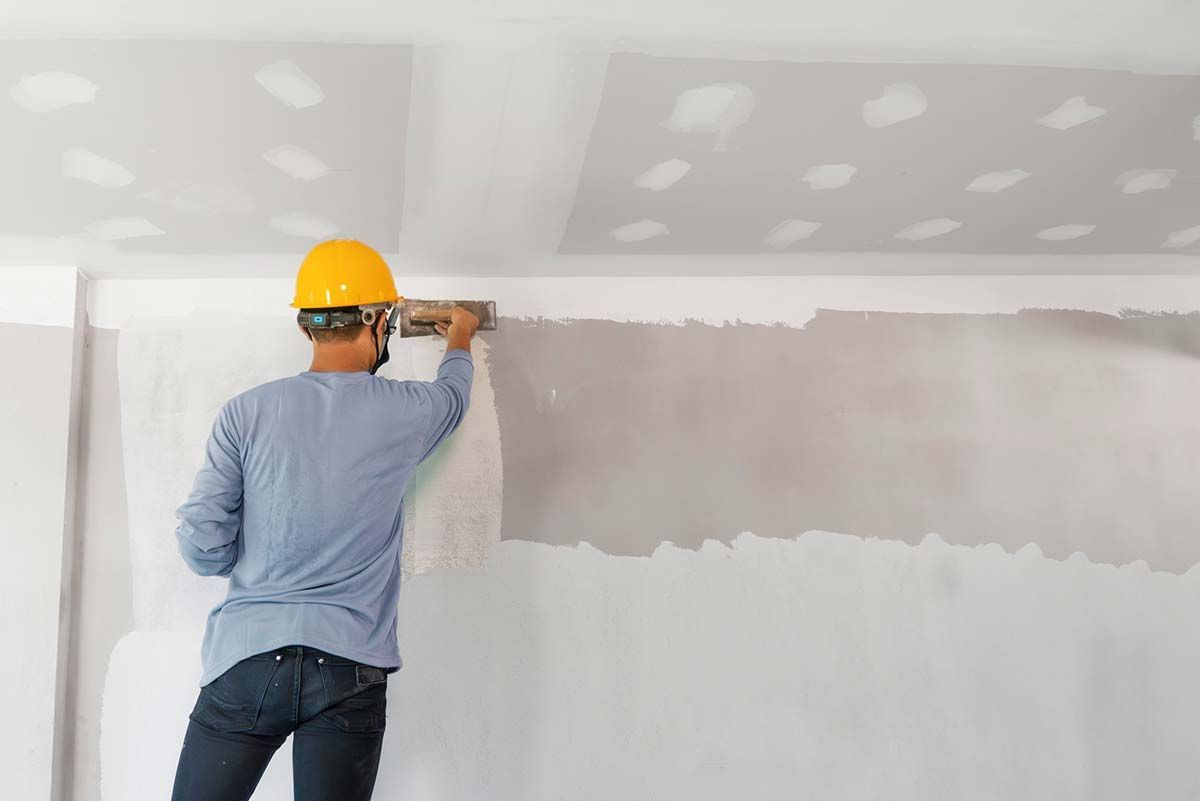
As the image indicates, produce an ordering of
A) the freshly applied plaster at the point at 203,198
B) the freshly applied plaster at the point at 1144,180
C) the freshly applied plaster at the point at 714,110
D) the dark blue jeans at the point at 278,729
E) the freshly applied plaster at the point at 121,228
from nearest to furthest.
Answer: the dark blue jeans at the point at 278,729 < the freshly applied plaster at the point at 714,110 < the freshly applied plaster at the point at 203,198 < the freshly applied plaster at the point at 121,228 < the freshly applied plaster at the point at 1144,180

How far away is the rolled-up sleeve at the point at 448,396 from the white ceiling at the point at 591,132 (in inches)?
15.0

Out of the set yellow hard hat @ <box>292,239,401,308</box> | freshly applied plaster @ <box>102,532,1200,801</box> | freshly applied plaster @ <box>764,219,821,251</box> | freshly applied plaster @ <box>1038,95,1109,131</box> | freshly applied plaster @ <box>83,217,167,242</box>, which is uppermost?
freshly applied plaster @ <box>1038,95,1109,131</box>

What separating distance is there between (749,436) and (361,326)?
4.00 feet

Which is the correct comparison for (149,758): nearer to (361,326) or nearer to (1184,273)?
(361,326)

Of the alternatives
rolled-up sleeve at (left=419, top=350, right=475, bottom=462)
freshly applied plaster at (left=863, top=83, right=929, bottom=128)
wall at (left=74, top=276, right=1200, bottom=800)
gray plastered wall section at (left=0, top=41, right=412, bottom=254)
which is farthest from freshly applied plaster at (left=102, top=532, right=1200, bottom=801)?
freshly applied plaster at (left=863, top=83, right=929, bottom=128)

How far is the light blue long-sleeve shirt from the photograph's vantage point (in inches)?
72.4

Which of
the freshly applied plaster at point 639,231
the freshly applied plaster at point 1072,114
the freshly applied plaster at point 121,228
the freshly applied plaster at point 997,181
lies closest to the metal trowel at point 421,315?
the freshly applied plaster at point 639,231

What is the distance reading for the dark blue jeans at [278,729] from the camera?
1.74 metres

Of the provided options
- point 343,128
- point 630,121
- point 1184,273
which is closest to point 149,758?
Answer: point 343,128

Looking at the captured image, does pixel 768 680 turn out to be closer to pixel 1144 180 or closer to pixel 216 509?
pixel 216 509

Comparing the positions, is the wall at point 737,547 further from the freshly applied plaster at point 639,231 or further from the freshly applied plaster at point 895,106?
the freshly applied plaster at point 895,106

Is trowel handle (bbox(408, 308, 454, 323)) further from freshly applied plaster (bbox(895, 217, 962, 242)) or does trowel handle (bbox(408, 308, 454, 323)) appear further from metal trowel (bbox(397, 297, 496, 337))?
freshly applied plaster (bbox(895, 217, 962, 242))

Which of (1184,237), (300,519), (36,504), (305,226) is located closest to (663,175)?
(305,226)

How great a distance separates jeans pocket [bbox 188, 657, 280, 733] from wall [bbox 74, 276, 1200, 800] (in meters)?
0.75
